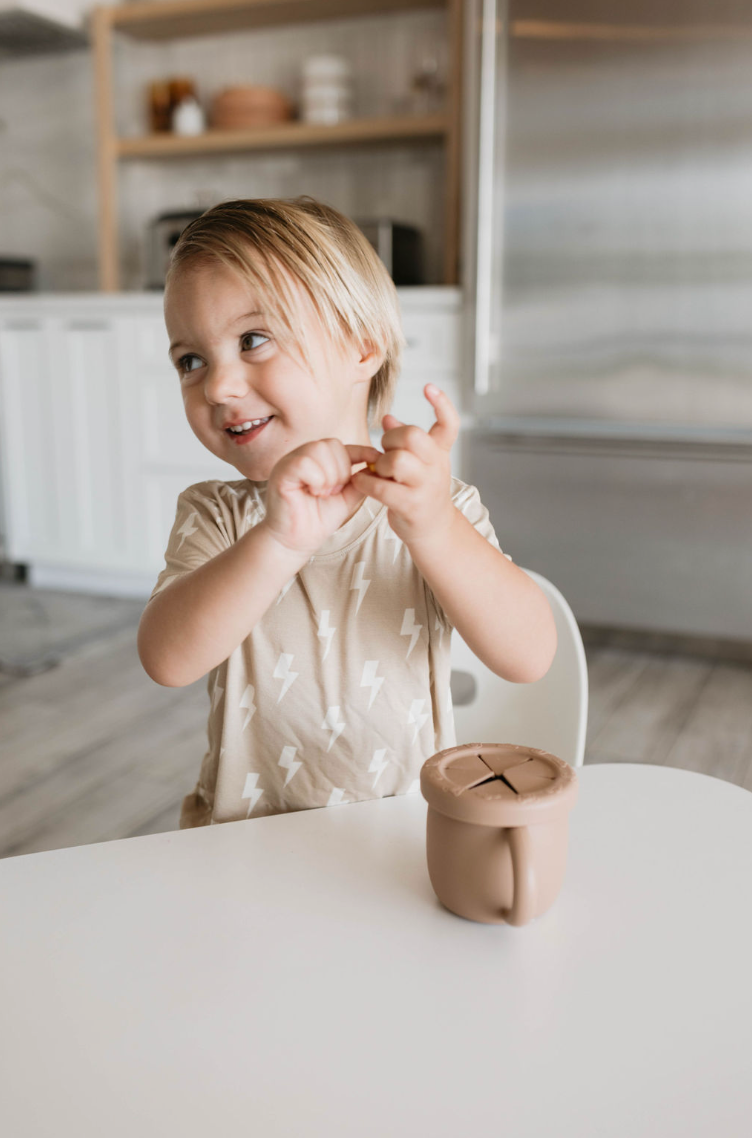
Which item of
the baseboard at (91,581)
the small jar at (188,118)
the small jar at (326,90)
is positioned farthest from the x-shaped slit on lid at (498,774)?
the small jar at (188,118)

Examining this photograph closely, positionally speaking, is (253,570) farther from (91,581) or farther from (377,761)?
(91,581)

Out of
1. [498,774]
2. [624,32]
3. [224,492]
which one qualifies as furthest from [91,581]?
[498,774]

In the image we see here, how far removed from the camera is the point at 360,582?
2.37 ft

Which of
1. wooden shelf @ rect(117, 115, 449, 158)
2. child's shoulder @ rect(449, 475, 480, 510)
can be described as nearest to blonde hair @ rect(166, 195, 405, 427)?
child's shoulder @ rect(449, 475, 480, 510)

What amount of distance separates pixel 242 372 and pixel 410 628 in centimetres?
23

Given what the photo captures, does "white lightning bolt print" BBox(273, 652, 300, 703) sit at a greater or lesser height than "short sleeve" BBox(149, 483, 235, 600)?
lesser

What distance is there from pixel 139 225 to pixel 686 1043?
3.72 metres

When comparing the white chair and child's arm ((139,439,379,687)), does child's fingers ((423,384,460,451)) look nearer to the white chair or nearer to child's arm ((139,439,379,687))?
child's arm ((139,439,379,687))

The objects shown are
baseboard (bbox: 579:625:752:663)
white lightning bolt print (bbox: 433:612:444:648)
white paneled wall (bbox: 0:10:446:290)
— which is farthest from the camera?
white paneled wall (bbox: 0:10:446:290)

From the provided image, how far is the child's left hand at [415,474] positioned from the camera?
47cm

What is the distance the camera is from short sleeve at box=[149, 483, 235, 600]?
0.67 metres

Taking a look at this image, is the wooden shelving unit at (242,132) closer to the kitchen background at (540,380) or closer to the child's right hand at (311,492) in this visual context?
the kitchen background at (540,380)

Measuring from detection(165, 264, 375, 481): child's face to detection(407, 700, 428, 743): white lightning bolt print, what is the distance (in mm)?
211

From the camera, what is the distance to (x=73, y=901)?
439 millimetres
